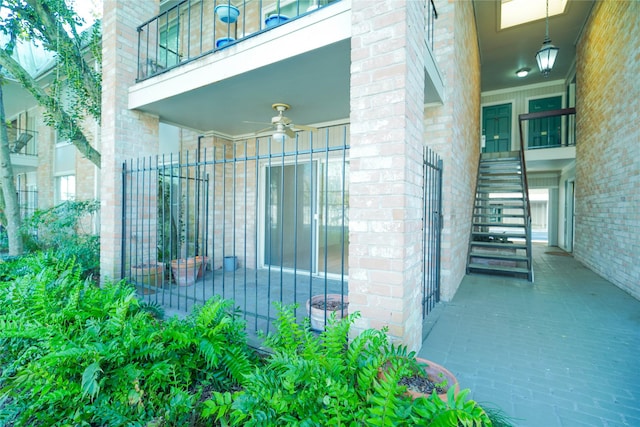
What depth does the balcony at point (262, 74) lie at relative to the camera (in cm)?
268

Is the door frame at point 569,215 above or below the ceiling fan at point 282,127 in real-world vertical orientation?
below

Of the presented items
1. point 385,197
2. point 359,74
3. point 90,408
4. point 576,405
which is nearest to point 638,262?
point 576,405

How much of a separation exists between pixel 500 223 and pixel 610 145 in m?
1.89

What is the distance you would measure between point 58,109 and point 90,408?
15.4ft

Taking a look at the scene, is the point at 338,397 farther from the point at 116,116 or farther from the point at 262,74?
the point at 116,116

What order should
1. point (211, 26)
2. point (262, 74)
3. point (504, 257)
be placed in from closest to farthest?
point (262, 74)
point (504, 257)
point (211, 26)

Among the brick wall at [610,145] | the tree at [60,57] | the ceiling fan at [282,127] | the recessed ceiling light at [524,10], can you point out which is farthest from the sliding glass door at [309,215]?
the recessed ceiling light at [524,10]

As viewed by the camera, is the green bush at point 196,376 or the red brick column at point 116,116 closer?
the green bush at point 196,376

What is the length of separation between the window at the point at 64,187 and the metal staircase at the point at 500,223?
10.7 meters

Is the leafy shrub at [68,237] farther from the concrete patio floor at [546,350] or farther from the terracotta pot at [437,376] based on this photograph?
the concrete patio floor at [546,350]

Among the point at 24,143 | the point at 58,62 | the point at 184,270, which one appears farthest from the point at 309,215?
the point at 24,143

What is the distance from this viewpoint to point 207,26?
19.1ft

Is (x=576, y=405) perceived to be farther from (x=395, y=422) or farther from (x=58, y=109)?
(x=58, y=109)

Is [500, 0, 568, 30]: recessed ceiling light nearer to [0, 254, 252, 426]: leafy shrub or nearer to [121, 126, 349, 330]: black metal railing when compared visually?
[121, 126, 349, 330]: black metal railing
